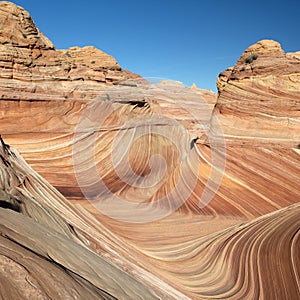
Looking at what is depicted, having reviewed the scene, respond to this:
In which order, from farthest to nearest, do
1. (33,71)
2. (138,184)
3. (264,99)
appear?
1. (33,71)
2. (138,184)
3. (264,99)

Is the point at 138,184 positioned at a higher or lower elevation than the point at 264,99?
lower

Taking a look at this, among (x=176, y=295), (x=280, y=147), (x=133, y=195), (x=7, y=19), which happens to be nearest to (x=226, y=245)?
(x=176, y=295)

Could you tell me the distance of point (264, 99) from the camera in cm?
637

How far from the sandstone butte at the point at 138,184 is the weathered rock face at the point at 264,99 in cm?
2

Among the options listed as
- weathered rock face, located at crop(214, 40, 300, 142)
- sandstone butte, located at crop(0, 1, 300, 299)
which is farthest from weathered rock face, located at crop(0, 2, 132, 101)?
weathered rock face, located at crop(214, 40, 300, 142)

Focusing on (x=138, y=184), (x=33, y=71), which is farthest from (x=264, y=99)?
(x=33, y=71)

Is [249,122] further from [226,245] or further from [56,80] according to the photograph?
[56,80]

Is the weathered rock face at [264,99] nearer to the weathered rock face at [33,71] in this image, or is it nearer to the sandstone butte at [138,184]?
the sandstone butte at [138,184]

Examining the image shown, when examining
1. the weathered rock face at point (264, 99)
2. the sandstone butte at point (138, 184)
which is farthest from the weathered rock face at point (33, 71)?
the weathered rock face at point (264, 99)

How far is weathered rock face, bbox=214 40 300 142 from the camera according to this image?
239 inches

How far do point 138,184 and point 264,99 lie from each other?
3.54 meters

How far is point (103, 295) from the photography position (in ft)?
5.76

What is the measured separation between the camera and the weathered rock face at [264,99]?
19.9ft

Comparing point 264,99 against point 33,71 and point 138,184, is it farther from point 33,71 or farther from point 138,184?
point 33,71
